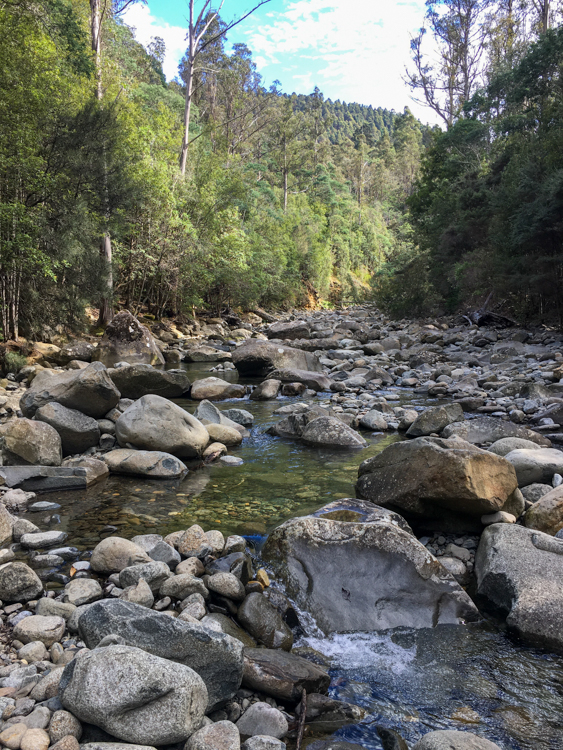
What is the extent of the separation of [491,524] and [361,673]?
1.73m

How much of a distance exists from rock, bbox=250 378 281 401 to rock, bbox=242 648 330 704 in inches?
278

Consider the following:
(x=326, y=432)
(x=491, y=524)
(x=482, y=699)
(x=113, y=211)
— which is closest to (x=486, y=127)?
(x=113, y=211)

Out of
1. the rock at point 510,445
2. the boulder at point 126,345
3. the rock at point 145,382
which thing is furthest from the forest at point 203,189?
the rock at point 510,445

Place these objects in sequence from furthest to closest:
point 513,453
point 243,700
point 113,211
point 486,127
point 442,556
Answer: point 486,127
point 113,211
point 513,453
point 442,556
point 243,700

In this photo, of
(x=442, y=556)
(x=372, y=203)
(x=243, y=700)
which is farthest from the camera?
(x=372, y=203)

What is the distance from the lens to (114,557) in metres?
3.41

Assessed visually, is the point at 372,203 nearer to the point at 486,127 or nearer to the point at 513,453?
the point at 486,127

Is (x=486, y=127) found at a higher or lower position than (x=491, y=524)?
higher

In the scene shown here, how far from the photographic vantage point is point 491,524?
3883 millimetres

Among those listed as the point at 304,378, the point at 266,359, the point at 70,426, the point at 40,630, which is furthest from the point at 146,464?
the point at 266,359

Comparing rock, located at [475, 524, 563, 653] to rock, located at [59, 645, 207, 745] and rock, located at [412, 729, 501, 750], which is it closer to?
rock, located at [412, 729, 501, 750]

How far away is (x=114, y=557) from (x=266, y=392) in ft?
21.1

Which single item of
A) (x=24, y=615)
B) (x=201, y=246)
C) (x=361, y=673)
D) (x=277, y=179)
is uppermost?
(x=277, y=179)

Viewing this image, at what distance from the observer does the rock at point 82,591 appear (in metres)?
3.03
